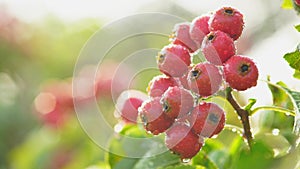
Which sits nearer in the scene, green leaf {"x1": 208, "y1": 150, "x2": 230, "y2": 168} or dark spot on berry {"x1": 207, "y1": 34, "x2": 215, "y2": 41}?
dark spot on berry {"x1": 207, "y1": 34, "x2": 215, "y2": 41}

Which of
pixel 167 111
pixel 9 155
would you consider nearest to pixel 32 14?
pixel 9 155

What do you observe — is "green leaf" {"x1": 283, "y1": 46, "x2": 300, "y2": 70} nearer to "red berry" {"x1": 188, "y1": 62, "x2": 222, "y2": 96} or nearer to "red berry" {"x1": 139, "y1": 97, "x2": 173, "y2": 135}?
"red berry" {"x1": 188, "y1": 62, "x2": 222, "y2": 96}

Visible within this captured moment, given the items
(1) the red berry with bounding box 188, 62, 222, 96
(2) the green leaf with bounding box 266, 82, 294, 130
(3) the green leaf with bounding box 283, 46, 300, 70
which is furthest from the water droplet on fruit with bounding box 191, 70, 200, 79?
(2) the green leaf with bounding box 266, 82, 294, 130

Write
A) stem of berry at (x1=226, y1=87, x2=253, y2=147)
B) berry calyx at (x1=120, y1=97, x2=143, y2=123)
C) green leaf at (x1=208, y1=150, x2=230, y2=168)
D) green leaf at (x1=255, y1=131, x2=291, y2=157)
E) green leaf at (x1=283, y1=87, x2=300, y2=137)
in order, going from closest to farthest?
green leaf at (x1=283, y1=87, x2=300, y2=137) → stem of berry at (x1=226, y1=87, x2=253, y2=147) → green leaf at (x1=255, y1=131, x2=291, y2=157) → green leaf at (x1=208, y1=150, x2=230, y2=168) → berry calyx at (x1=120, y1=97, x2=143, y2=123)

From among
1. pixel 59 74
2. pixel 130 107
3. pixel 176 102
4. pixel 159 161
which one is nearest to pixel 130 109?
pixel 130 107

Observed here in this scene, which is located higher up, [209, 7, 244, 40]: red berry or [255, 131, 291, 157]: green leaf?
[209, 7, 244, 40]: red berry

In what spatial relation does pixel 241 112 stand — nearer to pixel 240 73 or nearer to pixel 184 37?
pixel 240 73

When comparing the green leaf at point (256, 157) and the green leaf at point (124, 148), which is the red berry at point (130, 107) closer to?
the green leaf at point (124, 148)
